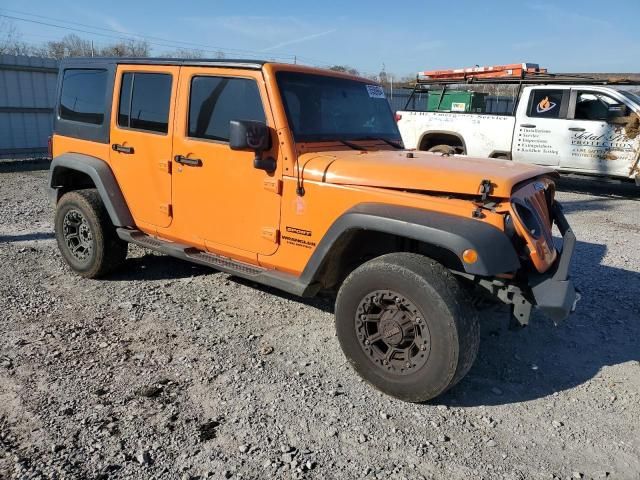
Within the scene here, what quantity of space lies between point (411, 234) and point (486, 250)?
43 centimetres

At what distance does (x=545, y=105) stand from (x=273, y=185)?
8.07 m

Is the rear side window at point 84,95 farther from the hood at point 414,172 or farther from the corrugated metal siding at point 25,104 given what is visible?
the corrugated metal siding at point 25,104

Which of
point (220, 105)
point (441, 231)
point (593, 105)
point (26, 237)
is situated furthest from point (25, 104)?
point (441, 231)

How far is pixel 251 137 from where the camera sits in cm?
341

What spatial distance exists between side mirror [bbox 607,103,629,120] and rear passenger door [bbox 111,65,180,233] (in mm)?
8190

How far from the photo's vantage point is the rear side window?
4.76m

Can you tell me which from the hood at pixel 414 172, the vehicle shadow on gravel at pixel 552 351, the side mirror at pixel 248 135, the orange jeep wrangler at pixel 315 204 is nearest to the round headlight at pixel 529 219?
the orange jeep wrangler at pixel 315 204

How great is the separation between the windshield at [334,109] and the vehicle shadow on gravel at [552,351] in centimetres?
177

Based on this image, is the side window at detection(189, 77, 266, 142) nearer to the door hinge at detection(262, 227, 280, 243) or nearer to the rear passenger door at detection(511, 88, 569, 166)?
the door hinge at detection(262, 227, 280, 243)

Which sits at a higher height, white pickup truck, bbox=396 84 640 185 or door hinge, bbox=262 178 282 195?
white pickup truck, bbox=396 84 640 185

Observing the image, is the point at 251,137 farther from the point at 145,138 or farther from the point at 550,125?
the point at 550,125

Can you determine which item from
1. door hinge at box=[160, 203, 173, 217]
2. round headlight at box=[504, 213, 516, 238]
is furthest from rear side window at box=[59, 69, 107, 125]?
round headlight at box=[504, 213, 516, 238]

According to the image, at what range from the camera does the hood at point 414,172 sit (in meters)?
3.07

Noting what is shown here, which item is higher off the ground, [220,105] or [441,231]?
[220,105]
